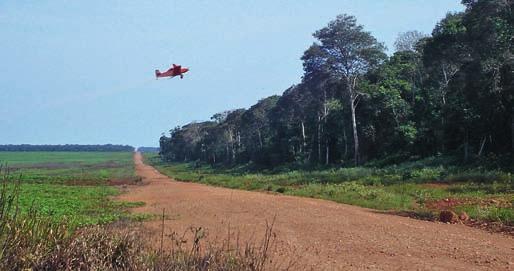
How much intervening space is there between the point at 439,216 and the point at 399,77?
29724 mm

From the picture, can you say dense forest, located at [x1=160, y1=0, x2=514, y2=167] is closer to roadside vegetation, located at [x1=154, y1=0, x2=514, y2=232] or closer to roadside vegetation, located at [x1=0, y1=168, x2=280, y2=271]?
roadside vegetation, located at [x1=154, y1=0, x2=514, y2=232]

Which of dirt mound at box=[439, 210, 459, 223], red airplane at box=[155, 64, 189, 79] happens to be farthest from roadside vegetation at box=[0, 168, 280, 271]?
dirt mound at box=[439, 210, 459, 223]

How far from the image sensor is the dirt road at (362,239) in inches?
329

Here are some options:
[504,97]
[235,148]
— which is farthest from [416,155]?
[235,148]

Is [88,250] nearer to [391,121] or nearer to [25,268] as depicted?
[25,268]

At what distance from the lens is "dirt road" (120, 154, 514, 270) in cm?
835

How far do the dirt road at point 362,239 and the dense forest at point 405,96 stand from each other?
32.3ft

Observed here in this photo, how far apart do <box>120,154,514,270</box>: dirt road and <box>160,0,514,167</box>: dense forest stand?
32.3ft

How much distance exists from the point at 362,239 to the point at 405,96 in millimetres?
31497

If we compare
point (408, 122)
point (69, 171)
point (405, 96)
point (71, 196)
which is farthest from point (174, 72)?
point (69, 171)

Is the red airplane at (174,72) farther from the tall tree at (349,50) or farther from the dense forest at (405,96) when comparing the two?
the tall tree at (349,50)

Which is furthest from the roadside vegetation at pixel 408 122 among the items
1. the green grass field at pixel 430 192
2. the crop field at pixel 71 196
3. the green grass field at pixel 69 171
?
the green grass field at pixel 69 171

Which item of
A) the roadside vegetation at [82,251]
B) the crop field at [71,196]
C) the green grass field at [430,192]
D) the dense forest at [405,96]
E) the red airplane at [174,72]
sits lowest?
the crop field at [71,196]

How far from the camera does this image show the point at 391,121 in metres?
39.6
